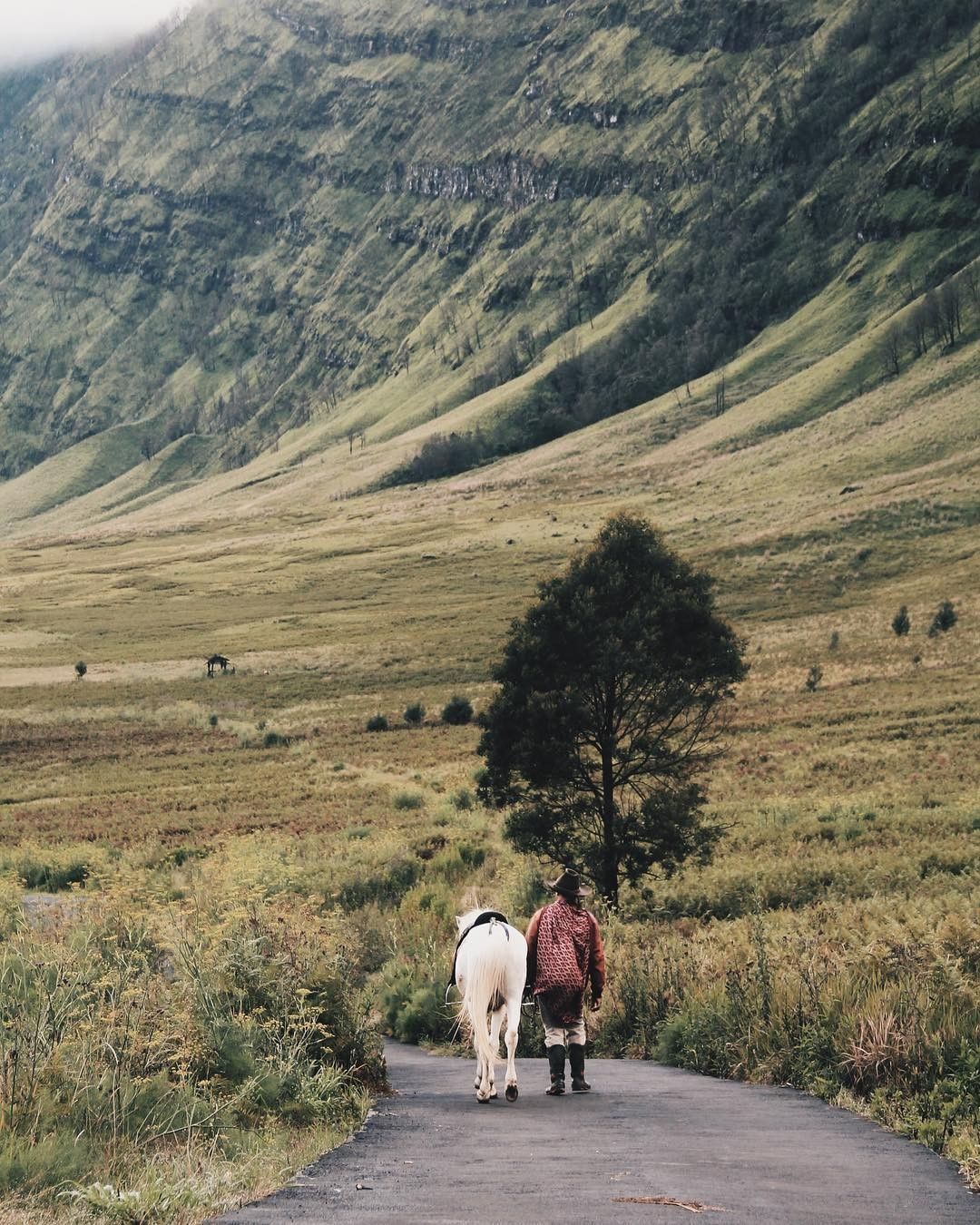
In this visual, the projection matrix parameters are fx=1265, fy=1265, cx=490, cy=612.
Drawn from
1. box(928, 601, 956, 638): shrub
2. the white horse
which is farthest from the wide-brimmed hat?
box(928, 601, 956, 638): shrub

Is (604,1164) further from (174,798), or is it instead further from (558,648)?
(174,798)

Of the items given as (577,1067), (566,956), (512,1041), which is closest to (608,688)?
(566,956)

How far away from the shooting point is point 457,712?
253 feet

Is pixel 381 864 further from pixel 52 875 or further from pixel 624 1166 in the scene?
pixel 624 1166

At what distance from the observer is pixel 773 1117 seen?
38.8 ft

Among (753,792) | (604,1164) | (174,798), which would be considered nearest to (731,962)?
(604,1164)

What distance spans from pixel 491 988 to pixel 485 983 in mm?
93

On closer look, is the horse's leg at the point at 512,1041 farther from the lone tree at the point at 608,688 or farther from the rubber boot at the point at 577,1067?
the lone tree at the point at 608,688

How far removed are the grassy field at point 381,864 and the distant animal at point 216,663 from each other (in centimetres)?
252

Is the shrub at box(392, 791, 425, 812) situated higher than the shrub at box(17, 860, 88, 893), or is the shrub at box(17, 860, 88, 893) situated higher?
the shrub at box(392, 791, 425, 812)

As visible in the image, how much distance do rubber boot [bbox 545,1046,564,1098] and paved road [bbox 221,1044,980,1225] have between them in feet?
0.45

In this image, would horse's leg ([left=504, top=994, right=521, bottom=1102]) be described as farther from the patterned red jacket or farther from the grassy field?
the grassy field

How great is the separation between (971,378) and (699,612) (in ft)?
570

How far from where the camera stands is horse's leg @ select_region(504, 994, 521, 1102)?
13.0m
